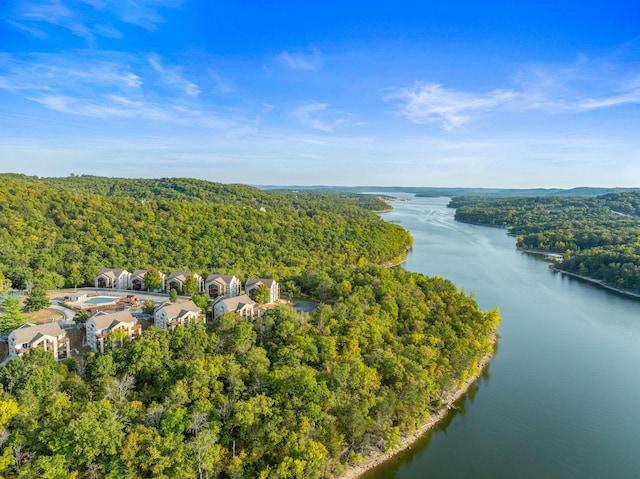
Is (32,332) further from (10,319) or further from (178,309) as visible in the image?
(178,309)

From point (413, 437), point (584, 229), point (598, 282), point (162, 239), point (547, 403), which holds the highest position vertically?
point (584, 229)

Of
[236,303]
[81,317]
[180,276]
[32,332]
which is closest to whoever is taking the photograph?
[32,332]

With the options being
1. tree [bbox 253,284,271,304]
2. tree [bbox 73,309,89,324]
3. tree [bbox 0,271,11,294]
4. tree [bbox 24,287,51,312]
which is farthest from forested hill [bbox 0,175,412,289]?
tree [bbox 73,309,89,324]

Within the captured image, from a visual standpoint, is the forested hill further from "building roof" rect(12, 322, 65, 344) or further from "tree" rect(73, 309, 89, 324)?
"building roof" rect(12, 322, 65, 344)

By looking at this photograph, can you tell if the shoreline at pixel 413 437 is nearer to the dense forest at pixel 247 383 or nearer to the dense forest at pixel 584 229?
the dense forest at pixel 247 383

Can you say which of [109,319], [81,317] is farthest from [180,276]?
[109,319]

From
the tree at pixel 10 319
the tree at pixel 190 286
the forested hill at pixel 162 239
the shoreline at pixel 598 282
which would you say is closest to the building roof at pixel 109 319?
the tree at pixel 10 319
